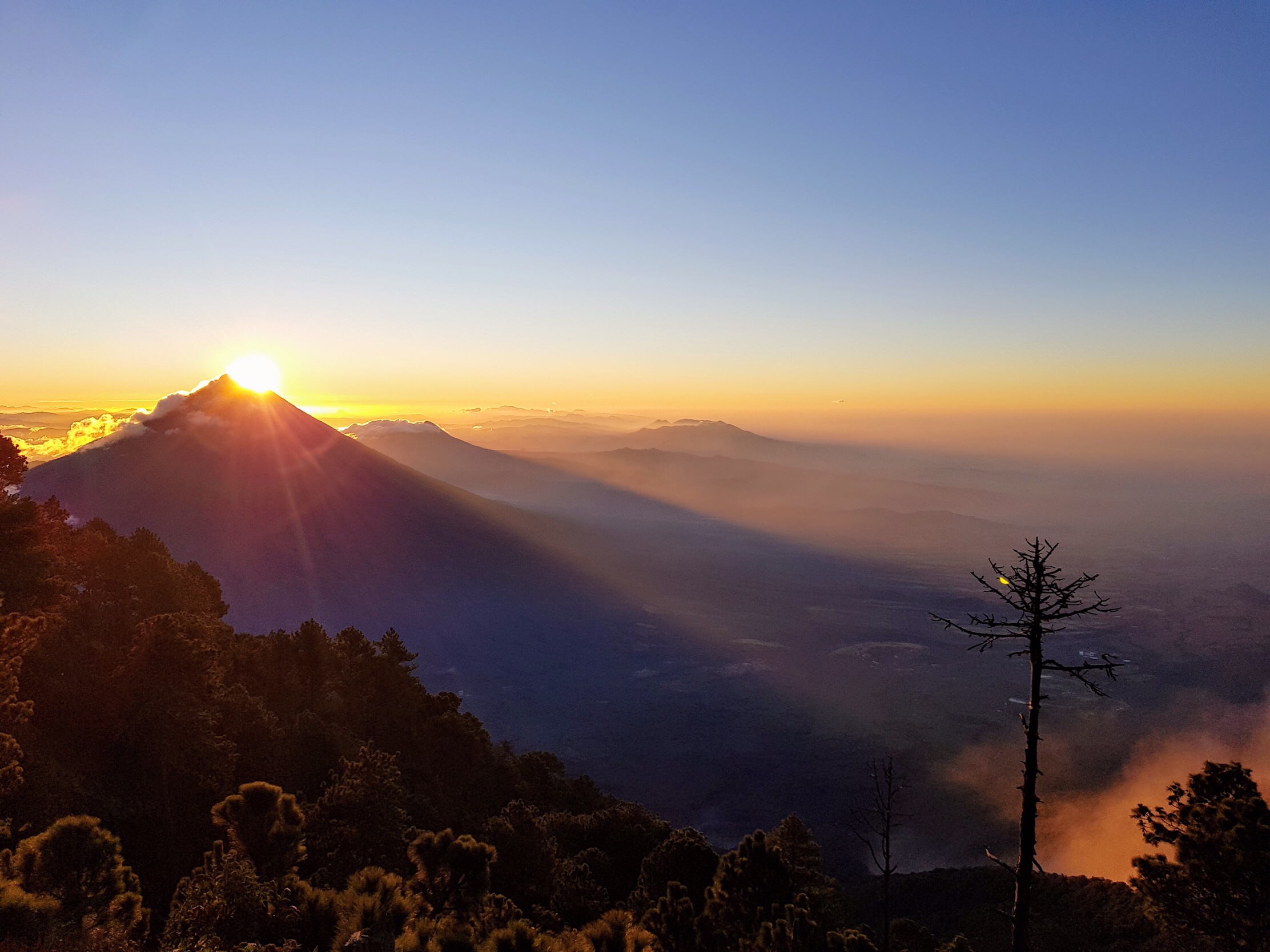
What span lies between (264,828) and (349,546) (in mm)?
116682

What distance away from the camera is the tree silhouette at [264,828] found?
1198 centimetres

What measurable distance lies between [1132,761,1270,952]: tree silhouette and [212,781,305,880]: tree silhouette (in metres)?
17.0

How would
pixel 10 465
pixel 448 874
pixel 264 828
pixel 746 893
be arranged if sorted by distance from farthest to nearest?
pixel 10 465
pixel 746 893
pixel 264 828
pixel 448 874

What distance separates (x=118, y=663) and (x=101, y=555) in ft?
28.3

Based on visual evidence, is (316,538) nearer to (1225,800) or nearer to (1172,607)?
(1225,800)

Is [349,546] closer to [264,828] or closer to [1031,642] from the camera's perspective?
[264,828]

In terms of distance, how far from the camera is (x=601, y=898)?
52.4 ft

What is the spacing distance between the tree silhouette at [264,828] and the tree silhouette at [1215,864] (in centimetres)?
1704

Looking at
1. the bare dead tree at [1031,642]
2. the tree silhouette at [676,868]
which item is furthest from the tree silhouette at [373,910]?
the tree silhouette at [676,868]

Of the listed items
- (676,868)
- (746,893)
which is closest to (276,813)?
(746,893)

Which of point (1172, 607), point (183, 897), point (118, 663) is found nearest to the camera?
point (183, 897)

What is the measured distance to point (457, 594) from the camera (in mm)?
113438

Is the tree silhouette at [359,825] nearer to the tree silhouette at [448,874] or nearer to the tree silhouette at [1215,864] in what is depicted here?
the tree silhouette at [448,874]

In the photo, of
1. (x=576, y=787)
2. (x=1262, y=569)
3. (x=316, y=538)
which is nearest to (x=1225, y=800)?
(x=576, y=787)
